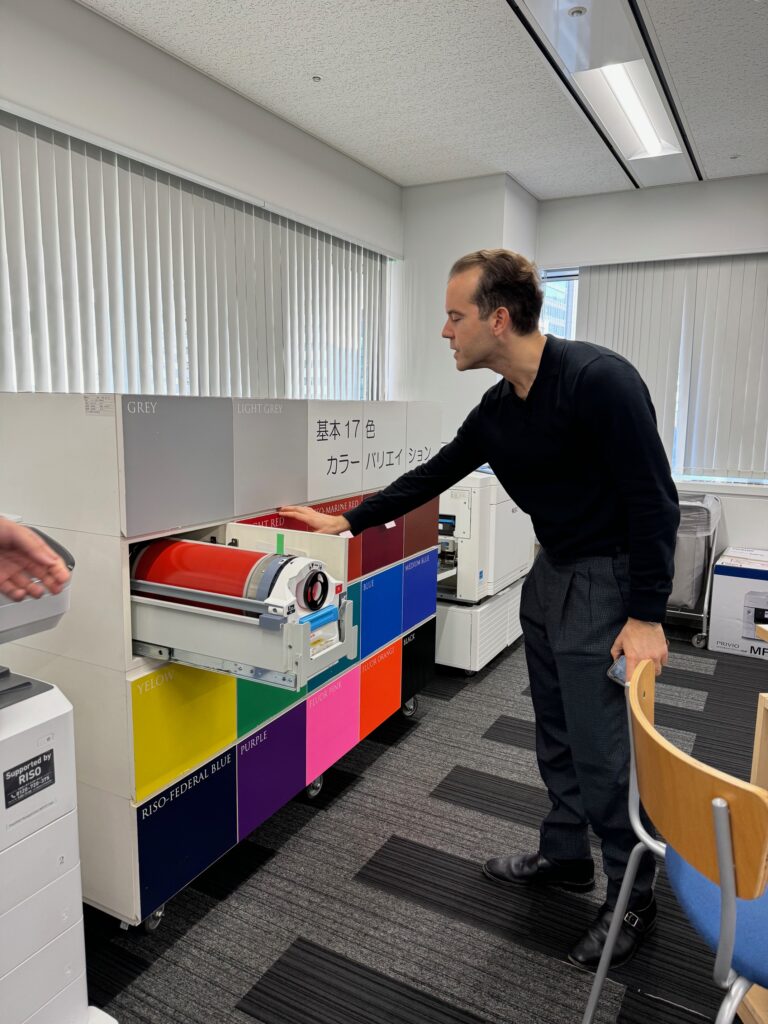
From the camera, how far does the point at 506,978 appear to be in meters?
1.69

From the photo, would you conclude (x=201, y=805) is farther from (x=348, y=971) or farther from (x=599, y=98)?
(x=599, y=98)

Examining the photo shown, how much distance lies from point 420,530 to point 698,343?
2690mm

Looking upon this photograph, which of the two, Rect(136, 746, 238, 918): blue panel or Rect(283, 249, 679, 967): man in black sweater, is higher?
Rect(283, 249, 679, 967): man in black sweater

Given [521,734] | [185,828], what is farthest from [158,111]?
[521,734]

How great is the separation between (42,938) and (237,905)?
0.66 m

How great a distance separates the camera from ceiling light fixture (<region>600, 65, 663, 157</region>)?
9.56 feet

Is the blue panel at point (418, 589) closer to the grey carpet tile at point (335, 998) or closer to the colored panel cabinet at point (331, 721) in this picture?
the colored panel cabinet at point (331, 721)

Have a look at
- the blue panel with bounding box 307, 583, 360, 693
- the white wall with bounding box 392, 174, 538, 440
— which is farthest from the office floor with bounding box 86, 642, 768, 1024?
the white wall with bounding box 392, 174, 538, 440

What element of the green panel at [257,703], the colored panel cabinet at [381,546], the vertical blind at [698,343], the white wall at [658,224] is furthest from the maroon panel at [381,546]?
the white wall at [658,224]

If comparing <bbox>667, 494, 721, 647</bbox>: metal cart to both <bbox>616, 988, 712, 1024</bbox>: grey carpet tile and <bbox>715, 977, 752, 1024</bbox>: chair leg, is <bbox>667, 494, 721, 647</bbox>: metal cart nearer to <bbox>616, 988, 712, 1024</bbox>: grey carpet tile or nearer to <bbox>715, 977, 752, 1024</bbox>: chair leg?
<bbox>616, 988, 712, 1024</bbox>: grey carpet tile

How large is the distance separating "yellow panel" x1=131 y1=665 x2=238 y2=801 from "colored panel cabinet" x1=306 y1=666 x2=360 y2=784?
0.38 metres

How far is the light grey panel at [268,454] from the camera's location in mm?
1931

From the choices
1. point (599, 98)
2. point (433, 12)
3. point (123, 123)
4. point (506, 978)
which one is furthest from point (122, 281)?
point (506, 978)

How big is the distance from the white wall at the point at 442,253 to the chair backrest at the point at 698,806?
3.31 meters
